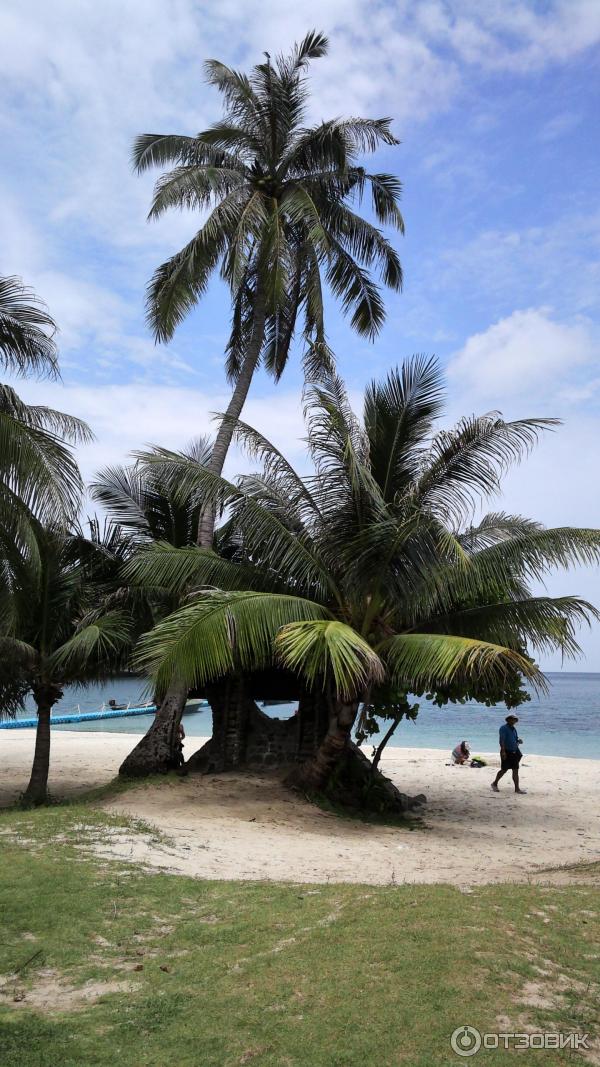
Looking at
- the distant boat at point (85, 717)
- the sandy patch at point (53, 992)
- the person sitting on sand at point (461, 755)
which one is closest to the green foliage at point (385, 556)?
the sandy patch at point (53, 992)

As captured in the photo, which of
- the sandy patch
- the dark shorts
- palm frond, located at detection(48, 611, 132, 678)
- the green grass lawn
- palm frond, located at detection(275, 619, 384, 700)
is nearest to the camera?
the green grass lawn

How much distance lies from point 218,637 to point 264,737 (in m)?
4.91

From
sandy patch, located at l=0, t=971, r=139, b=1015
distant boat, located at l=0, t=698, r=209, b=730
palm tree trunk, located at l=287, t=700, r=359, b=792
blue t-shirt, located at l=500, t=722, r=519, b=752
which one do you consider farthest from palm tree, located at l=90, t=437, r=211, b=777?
distant boat, located at l=0, t=698, r=209, b=730

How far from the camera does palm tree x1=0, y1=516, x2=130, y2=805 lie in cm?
1186

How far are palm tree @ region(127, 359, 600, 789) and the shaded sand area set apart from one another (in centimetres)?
161

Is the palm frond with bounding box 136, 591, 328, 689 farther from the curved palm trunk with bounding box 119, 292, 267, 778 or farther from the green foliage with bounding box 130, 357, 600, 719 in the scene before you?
the curved palm trunk with bounding box 119, 292, 267, 778

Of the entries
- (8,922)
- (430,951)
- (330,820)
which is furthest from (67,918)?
(330,820)

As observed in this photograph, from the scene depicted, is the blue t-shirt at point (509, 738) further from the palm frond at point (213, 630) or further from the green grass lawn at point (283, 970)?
the green grass lawn at point (283, 970)

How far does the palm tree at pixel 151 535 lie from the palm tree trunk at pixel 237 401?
486mm

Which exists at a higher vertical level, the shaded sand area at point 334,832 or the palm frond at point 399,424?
the palm frond at point 399,424

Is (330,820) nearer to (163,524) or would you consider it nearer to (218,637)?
(218,637)

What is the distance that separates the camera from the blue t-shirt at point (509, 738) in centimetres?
1554

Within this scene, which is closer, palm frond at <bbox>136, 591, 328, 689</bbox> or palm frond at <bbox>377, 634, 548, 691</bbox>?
palm frond at <bbox>377, 634, 548, 691</bbox>

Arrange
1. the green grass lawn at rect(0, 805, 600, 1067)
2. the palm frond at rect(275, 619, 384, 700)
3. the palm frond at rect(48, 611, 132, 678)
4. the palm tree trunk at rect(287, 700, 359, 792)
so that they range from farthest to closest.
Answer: the palm tree trunk at rect(287, 700, 359, 792)
the palm frond at rect(48, 611, 132, 678)
the palm frond at rect(275, 619, 384, 700)
the green grass lawn at rect(0, 805, 600, 1067)
